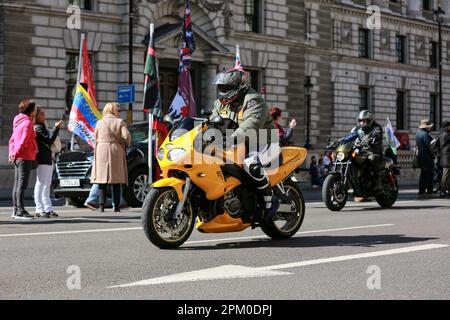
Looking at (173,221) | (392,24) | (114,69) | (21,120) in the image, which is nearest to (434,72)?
(392,24)

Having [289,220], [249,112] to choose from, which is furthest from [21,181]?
[249,112]

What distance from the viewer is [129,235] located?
9.66 metres

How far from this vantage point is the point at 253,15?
3716 centimetres

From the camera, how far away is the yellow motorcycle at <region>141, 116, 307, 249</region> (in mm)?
7961

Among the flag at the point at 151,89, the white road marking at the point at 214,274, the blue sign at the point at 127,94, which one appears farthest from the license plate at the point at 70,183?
the blue sign at the point at 127,94

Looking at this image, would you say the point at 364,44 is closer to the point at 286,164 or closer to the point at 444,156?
the point at 444,156

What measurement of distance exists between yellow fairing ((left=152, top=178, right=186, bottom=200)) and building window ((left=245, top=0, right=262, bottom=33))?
95.9 feet

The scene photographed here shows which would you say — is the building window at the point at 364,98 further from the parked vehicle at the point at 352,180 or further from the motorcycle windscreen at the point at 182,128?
the motorcycle windscreen at the point at 182,128

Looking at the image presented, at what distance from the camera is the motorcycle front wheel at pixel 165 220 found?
25.8 feet

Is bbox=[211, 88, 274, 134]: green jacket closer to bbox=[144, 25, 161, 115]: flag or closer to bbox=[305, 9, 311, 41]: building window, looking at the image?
bbox=[144, 25, 161, 115]: flag

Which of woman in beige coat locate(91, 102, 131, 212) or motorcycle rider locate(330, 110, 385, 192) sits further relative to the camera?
motorcycle rider locate(330, 110, 385, 192)

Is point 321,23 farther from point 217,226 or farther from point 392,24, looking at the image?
point 217,226

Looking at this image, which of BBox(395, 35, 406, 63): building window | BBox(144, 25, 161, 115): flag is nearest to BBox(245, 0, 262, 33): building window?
BBox(395, 35, 406, 63): building window

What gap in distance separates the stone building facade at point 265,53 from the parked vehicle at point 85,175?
1197 cm
